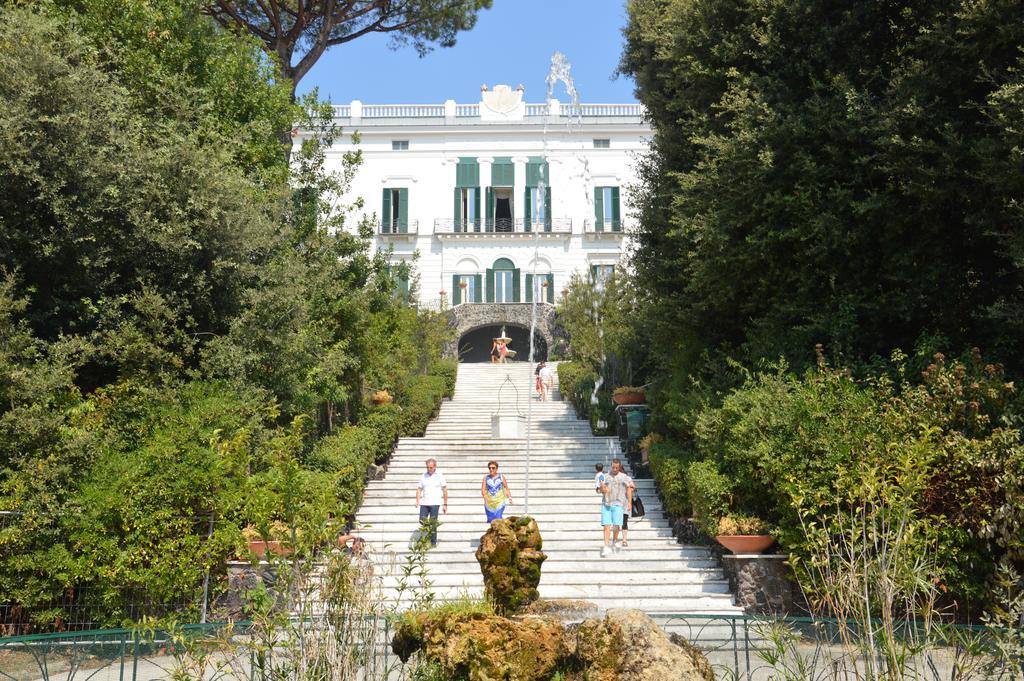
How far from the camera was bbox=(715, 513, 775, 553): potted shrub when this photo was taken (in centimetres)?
972

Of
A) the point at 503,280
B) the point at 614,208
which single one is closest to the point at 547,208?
the point at 614,208

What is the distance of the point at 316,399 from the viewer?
43.3ft

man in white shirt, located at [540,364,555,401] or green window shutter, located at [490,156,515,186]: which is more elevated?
green window shutter, located at [490,156,515,186]

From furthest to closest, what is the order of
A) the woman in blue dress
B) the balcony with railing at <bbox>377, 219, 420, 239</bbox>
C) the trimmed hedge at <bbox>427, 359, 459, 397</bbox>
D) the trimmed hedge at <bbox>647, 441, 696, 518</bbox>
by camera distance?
the balcony with railing at <bbox>377, 219, 420, 239</bbox> < the trimmed hedge at <bbox>427, 359, 459, 397</bbox> < the trimmed hedge at <bbox>647, 441, 696, 518</bbox> < the woman in blue dress

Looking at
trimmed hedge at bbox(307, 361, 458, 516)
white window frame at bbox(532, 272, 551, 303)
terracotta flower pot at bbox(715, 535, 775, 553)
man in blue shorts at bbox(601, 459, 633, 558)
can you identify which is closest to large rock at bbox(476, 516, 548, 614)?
trimmed hedge at bbox(307, 361, 458, 516)

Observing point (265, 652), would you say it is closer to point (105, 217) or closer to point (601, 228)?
point (105, 217)

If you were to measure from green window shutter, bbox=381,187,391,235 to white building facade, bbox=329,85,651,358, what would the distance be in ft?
0.13

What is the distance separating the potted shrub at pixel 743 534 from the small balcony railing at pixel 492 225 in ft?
87.1

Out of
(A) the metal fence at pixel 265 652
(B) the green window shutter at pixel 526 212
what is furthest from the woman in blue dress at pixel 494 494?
(B) the green window shutter at pixel 526 212

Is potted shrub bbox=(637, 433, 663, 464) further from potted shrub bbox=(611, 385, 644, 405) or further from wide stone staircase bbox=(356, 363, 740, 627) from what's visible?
potted shrub bbox=(611, 385, 644, 405)

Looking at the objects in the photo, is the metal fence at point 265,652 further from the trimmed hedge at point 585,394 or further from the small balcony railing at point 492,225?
the small balcony railing at point 492,225

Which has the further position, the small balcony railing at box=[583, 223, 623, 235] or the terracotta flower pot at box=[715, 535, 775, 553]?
the small balcony railing at box=[583, 223, 623, 235]

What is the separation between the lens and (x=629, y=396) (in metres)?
16.9

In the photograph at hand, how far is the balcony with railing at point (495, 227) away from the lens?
117 ft
